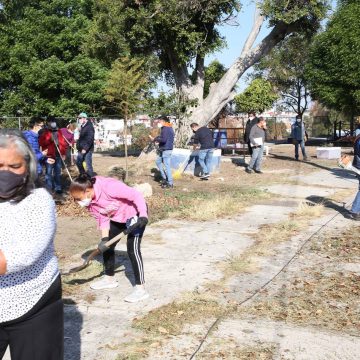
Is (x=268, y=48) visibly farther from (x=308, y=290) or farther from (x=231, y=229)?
(x=308, y=290)

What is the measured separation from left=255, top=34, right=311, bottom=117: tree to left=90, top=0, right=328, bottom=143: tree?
25.2m

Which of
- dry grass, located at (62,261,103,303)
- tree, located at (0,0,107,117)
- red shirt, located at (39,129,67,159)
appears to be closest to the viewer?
dry grass, located at (62,261,103,303)

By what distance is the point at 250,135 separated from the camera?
14461mm

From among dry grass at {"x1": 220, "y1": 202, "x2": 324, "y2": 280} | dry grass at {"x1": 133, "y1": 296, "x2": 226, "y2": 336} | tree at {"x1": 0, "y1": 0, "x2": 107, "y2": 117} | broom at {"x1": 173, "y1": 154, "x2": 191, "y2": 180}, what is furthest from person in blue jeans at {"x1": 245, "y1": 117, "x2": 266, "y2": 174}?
tree at {"x1": 0, "y1": 0, "x2": 107, "y2": 117}

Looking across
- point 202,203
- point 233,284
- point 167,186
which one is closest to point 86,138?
point 167,186

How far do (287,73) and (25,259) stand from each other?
146 ft

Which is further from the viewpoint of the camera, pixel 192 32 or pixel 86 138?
pixel 192 32

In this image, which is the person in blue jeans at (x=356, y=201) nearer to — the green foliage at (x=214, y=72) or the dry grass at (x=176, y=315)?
the dry grass at (x=176, y=315)

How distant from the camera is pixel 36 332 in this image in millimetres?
2291

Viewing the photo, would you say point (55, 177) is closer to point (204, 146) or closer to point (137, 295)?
point (204, 146)

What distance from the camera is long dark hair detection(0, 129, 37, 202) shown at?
225cm

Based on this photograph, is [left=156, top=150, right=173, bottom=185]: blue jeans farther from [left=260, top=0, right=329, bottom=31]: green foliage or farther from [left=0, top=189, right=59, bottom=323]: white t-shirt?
[left=0, top=189, right=59, bottom=323]: white t-shirt

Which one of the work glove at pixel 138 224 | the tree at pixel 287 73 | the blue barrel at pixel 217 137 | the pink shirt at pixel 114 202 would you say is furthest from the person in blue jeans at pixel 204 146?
the tree at pixel 287 73

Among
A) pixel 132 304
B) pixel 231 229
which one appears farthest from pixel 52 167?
pixel 132 304
